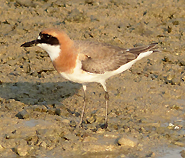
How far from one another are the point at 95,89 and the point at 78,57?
2153mm

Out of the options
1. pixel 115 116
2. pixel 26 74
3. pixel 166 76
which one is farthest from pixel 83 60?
pixel 166 76

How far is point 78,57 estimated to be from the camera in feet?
20.8

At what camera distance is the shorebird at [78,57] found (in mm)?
6238

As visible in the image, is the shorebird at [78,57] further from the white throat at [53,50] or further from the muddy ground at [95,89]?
the muddy ground at [95,89]

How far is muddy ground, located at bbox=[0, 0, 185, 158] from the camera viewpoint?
Result: 596 centimetres

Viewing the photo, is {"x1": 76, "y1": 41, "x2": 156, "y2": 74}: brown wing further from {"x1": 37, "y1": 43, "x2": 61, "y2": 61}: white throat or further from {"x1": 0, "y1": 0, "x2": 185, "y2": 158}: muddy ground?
{"x1": 0, "y1": 0, "x2": 185, "y2": 158}: muddy ground

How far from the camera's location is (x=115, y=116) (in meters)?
7.27

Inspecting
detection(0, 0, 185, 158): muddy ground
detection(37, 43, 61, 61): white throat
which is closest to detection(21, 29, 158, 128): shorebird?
detection(37, 43, 61, 61): white throat

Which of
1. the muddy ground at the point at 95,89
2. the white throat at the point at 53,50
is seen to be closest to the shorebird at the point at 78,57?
the white throat at the point at 53,50

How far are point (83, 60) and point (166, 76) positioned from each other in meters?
3.42

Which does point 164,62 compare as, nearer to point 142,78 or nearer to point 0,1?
point 142,78

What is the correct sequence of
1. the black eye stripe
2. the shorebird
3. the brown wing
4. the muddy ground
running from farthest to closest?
1. the brown wing
2. the black eye stripe
3. the shorebird
4. the muddy ground

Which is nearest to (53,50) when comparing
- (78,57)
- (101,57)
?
(78,57)

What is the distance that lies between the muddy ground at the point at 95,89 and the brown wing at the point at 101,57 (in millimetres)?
1068
